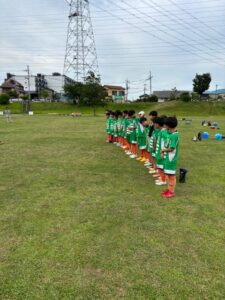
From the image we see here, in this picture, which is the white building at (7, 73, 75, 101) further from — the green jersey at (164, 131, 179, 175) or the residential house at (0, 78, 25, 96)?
the green jersey at (164, 131, 179, 175)

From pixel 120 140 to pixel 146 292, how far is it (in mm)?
9281

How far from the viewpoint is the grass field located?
284 cm

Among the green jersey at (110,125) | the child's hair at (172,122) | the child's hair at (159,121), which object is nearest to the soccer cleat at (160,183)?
the child's hair at (159,121)

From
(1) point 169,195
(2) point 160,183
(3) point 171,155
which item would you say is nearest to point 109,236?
(1) point 169,195

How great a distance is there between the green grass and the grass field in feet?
141

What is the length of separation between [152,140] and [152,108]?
49844mm

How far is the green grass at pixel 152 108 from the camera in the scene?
5063 centimetres

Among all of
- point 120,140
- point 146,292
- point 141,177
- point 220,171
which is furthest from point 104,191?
point 120,140

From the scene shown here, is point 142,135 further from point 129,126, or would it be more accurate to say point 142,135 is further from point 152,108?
point 152,108

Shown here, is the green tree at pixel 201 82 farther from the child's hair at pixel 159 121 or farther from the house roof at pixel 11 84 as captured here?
the child's hair at pixel 159 121

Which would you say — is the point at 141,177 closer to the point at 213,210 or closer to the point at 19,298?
the point at 213,210

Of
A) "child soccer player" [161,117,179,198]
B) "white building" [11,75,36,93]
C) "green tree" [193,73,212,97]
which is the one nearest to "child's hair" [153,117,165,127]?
"child soccer player" [161,117,179,198]

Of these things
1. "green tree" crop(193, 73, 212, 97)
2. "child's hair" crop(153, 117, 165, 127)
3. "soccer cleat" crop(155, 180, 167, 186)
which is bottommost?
"soccer cleat" crop(155, 180, 167, 186)

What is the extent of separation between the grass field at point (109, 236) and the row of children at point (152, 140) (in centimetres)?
39
